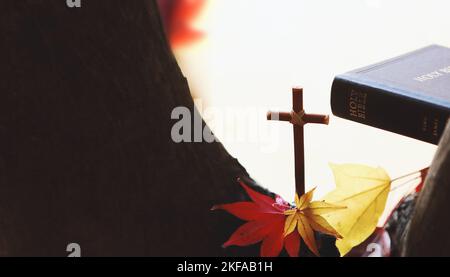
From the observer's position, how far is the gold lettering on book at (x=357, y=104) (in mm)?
644

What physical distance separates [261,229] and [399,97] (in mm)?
199

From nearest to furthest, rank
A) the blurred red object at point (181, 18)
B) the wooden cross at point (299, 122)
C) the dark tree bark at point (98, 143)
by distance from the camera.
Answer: the dark tree bark at point (98, 143)
the wooden cross at point (299, 122)
the blurred red object at point (181, 18)

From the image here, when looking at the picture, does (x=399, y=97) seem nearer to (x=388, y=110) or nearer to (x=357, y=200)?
(x=388, y=110)

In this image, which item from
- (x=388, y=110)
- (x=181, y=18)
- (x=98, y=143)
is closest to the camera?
(x=98, y=143)

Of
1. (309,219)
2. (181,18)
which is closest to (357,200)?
(309,219)

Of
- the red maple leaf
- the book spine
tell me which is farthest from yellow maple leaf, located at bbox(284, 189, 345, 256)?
the book spine

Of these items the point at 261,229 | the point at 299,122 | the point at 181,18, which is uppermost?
the point at 181,18

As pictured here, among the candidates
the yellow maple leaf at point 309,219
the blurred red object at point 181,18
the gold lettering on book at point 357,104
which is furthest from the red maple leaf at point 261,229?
the blurred red object at point 181,18

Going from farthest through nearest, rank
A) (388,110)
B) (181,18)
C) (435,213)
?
(181,18)
(388,110)
(435,213)

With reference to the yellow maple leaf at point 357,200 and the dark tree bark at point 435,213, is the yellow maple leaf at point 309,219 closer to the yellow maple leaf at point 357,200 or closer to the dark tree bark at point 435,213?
the yellow maple leaf at point 357,200

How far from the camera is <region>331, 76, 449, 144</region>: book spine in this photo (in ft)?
1.91

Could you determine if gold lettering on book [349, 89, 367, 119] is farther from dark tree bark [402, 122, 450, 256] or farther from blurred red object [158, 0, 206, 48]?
blurred red object [158, 0, 206, 48]

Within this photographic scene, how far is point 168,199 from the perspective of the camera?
545 millimetres

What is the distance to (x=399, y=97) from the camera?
0.61 m
